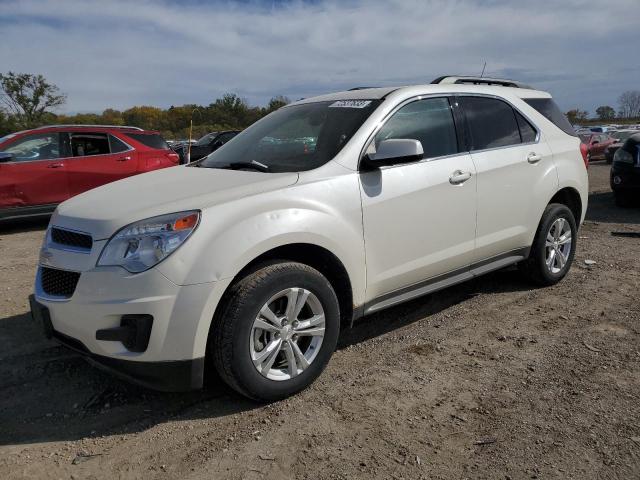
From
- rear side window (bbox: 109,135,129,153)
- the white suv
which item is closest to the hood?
the white suv

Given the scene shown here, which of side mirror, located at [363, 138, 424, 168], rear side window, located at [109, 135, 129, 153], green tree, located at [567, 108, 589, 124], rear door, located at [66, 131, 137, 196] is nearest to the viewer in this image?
side mirror, located at [363, 138, 424, 168]

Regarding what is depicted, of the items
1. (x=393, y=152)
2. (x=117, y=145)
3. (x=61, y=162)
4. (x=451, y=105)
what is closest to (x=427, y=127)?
(x=451, y=105)

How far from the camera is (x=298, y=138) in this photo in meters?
3.72

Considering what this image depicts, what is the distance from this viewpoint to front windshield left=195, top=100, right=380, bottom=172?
3.43 meters

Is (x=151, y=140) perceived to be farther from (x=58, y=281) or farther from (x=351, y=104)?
(x=58, y=281)

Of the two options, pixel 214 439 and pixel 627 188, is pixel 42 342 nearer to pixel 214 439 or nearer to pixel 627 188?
pixel 214 439

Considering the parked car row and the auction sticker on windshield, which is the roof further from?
the parked car row

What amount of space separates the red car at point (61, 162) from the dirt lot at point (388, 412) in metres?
4.45

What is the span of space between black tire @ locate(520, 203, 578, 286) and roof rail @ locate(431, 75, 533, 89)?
46.6 inches

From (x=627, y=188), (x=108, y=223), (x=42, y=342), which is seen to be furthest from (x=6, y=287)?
(x=627, y=188)

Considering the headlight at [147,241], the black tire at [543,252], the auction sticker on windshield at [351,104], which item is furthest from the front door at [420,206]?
the headlight at [147,241]

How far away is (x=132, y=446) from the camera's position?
105 inches

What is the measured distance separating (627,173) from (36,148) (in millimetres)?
9638

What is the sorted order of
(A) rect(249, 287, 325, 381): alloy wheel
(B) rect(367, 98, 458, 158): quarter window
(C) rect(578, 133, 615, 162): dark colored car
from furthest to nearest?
1. (C) rect(578, 133, 615, 162): dark colored car
2. (B) rect(367, 98, 458, 158): quarter window
3. (A) rect(249, 287, 325, 381): alloy wheel
